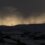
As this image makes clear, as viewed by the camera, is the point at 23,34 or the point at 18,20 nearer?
the point at 23,34

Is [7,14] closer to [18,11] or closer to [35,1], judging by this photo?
[18,11]

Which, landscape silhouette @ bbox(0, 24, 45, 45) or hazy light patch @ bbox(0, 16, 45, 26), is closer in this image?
landscape silhouette @ bbox(0, 24, 45, 45)

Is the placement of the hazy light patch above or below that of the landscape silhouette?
above

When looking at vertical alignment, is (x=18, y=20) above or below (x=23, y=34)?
above

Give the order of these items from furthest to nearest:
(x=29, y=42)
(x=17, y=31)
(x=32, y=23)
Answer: (x=32, y=23) → (x=17, y=31) → (x=29, y=42)

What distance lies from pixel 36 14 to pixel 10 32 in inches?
12.2

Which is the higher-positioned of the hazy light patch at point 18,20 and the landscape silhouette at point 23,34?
the hazy light patch at point 18,20

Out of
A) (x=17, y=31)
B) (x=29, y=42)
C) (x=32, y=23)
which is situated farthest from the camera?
(x=32, y=23)

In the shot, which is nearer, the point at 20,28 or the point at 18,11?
the point at 20,28

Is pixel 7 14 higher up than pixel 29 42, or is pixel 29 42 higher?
pixel 7 14

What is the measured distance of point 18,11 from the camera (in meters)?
1.27

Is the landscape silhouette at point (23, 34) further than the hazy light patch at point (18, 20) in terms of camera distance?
No

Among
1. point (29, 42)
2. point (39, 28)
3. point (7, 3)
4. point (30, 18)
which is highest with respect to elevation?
point (7, 3)

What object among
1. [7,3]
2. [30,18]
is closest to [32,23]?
[30,18]
